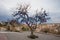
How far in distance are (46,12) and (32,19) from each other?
1.02ft

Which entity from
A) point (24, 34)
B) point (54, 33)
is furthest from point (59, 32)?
point (24, 34)

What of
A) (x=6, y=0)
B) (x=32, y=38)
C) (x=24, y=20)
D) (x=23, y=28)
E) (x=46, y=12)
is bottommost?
(x=32, y=38)

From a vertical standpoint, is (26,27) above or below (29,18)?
below

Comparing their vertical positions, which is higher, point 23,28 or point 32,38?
point 23,28

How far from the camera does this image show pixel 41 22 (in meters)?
2.13

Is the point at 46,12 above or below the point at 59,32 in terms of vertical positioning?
above

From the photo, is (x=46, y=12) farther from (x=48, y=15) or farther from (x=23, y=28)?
(x=23, y=28)

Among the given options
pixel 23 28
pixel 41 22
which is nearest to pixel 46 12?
pixel 41 22

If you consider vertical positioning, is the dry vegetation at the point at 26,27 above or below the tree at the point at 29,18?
below

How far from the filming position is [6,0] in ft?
6.97

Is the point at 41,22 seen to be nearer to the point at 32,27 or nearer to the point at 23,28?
the point at 32,27

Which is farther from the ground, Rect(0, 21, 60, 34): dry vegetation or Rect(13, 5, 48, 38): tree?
Rect(13, 5, 48, 38): tree

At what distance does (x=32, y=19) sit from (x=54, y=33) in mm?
495

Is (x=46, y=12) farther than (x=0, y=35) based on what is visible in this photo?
Yes
